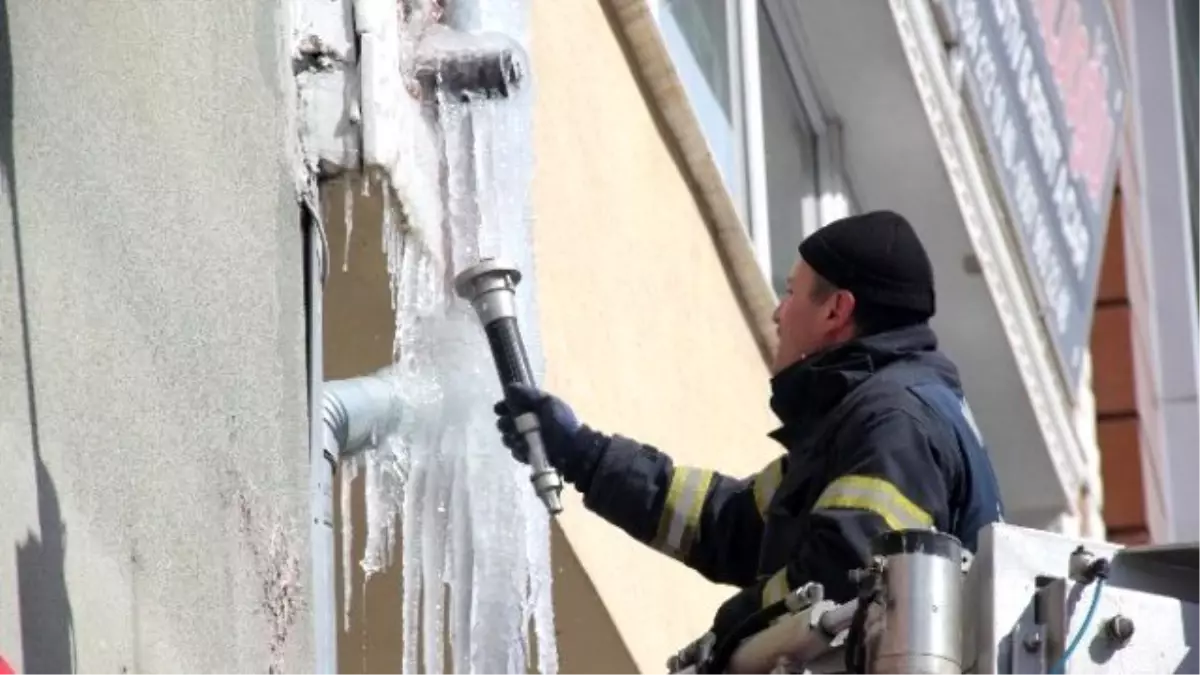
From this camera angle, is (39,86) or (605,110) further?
(605,110)

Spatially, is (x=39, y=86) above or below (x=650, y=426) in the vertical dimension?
below

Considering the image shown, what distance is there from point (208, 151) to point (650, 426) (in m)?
2.76

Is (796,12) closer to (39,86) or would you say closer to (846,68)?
(846,68)

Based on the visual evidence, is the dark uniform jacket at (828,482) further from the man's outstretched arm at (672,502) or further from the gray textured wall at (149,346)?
the gray textured wall at (149,346)

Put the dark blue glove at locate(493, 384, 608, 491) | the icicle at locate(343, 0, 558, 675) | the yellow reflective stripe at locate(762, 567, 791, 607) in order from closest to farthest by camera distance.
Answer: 1. the yellow reflective stripe at locate(762, 567, 791, 607)
2. the icicle at locate(343, 0, 558, 675)
3. the dark blue glove at locate(493, 384, 608, 491)

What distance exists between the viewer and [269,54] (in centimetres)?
412

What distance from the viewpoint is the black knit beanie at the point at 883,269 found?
17.6 ft

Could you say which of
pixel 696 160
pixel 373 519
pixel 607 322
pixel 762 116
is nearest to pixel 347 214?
pixel 373 519

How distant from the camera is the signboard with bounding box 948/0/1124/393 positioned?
34.1ft

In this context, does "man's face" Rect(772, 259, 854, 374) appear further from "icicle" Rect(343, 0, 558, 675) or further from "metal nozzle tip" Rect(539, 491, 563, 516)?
"metal nozzle tip" Rect(539, 491, 563, 516)

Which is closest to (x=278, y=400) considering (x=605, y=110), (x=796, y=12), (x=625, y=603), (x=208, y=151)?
(x=208, y=151)

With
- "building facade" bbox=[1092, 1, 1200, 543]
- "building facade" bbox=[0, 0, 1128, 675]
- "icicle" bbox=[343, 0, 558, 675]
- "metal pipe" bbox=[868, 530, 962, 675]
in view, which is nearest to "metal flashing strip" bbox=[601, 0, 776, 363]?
"building facade" bbox=[0, 0, 1128, 675]

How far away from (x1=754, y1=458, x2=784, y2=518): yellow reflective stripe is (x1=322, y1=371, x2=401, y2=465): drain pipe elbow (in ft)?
2.21

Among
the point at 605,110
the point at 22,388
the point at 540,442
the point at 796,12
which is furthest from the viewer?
the point at 796,12
